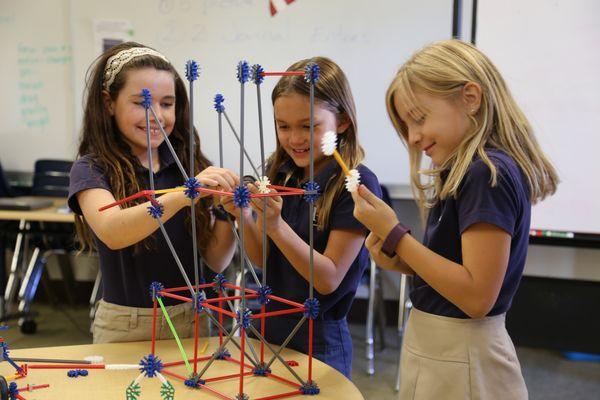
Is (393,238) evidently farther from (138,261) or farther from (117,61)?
(117,61)

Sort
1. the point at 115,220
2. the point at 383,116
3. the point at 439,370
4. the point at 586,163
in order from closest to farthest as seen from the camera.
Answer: the point at 439,370, the point at 115,220, the point at 586,163, the point at 383,116

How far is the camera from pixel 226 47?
12.9 ft

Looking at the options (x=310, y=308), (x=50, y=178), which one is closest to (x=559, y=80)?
(x=310, y=308)

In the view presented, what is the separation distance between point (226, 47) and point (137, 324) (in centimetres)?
268

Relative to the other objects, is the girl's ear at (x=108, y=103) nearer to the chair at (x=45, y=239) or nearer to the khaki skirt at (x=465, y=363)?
the khaki skirt at (x=465, y=363)

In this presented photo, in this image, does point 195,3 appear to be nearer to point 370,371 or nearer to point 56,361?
point 370,371

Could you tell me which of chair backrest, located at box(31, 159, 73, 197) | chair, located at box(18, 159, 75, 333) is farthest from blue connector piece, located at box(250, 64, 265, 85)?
chair backrest, located at box(31, 159, 73, 197)

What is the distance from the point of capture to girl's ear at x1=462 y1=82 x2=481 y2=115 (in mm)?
1252

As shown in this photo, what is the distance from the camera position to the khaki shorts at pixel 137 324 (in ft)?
5.12

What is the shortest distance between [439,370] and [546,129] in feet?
7.61

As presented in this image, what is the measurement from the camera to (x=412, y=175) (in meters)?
1.49

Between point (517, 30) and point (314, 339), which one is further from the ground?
point (517, 30)

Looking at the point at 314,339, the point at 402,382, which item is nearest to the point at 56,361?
the point at 314,339

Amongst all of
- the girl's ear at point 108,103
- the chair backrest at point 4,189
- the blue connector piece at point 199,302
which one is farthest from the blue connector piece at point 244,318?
the chair backrest at point 4,189
